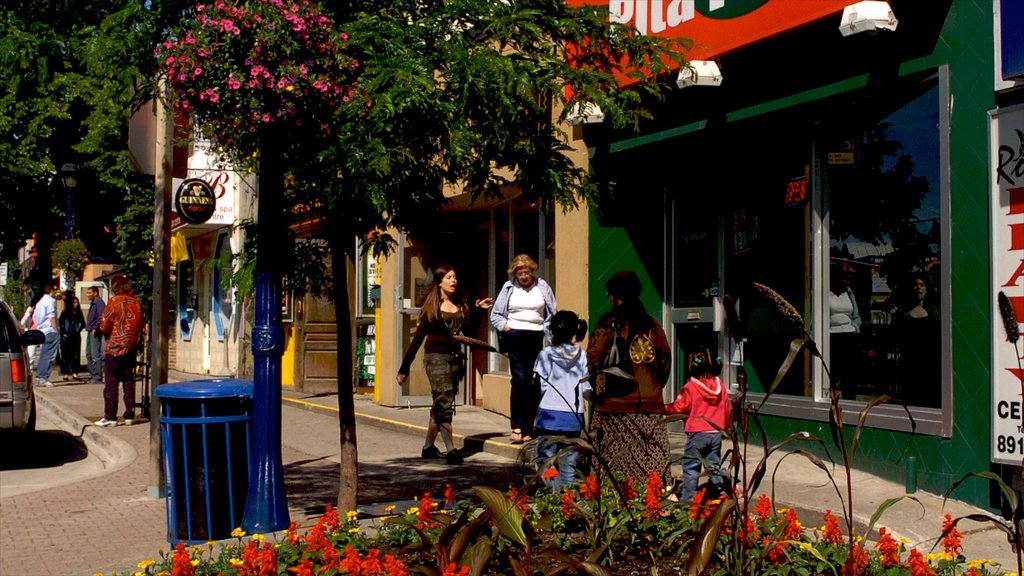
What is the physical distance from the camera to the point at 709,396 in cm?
781

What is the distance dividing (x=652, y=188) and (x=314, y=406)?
6788mm

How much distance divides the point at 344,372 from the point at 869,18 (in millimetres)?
4614

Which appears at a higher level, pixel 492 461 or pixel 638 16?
pixel 638 16

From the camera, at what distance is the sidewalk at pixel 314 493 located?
748 cm

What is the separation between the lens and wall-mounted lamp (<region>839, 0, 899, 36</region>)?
28.2ft

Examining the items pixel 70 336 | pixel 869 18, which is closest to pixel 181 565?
pixel 869 18

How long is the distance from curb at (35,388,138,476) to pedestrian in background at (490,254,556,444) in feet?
13.1

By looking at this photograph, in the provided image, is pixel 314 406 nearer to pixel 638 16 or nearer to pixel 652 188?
pixel 652 188

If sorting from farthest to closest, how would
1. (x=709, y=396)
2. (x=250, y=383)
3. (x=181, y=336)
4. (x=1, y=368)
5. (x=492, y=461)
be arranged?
(x=181, y=336)
(x=1, y=368)
(x=492, y=461)
(x=709, y=396)
(x=250, y=383)

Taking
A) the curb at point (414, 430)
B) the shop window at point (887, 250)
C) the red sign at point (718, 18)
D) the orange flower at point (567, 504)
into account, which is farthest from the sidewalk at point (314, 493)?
the red sign at point (718, 18)

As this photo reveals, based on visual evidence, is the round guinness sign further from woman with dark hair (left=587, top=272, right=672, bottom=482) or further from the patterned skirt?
the patterned skirt

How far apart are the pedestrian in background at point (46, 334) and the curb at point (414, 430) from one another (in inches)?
312

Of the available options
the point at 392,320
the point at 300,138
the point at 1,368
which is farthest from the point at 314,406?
the point at 300,138

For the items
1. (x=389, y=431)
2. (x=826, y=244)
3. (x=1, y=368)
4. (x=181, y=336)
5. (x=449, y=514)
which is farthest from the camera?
(x=181, y=336)
